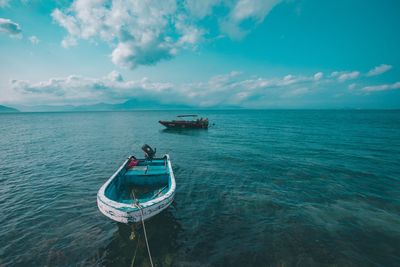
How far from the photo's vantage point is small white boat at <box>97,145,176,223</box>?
Result: 23.2 ft

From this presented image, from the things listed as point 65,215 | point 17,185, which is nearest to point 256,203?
point 65,215

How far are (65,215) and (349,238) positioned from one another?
47.7 ft

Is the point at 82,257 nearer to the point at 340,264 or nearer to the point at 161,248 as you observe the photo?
the point at 161,248

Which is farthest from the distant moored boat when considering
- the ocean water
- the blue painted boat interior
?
the blue painted boat interior

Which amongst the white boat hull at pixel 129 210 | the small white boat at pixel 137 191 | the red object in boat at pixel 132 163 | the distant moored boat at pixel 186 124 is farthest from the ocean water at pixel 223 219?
the distant moored boat at pixel 186 124

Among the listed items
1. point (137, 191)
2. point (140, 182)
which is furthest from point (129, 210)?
point (140, 182)

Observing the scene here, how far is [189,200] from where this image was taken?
1151 cm

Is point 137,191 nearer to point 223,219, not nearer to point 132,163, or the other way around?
point 132,163

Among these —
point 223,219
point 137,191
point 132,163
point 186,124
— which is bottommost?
point 223,219

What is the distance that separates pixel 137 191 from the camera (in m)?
11.2

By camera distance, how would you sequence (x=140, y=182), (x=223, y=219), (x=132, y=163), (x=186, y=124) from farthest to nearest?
1. (x=186, y=124)
2. (x=132, y=163)
3. (x=140, y=182)
4. (x=223, y=219)

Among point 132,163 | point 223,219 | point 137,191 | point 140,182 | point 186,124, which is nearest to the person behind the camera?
point 223,219

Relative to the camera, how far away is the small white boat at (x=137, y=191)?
7.08 m

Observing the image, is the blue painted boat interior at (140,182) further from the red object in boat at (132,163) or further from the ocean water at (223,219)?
the ocean water at (223,219)
